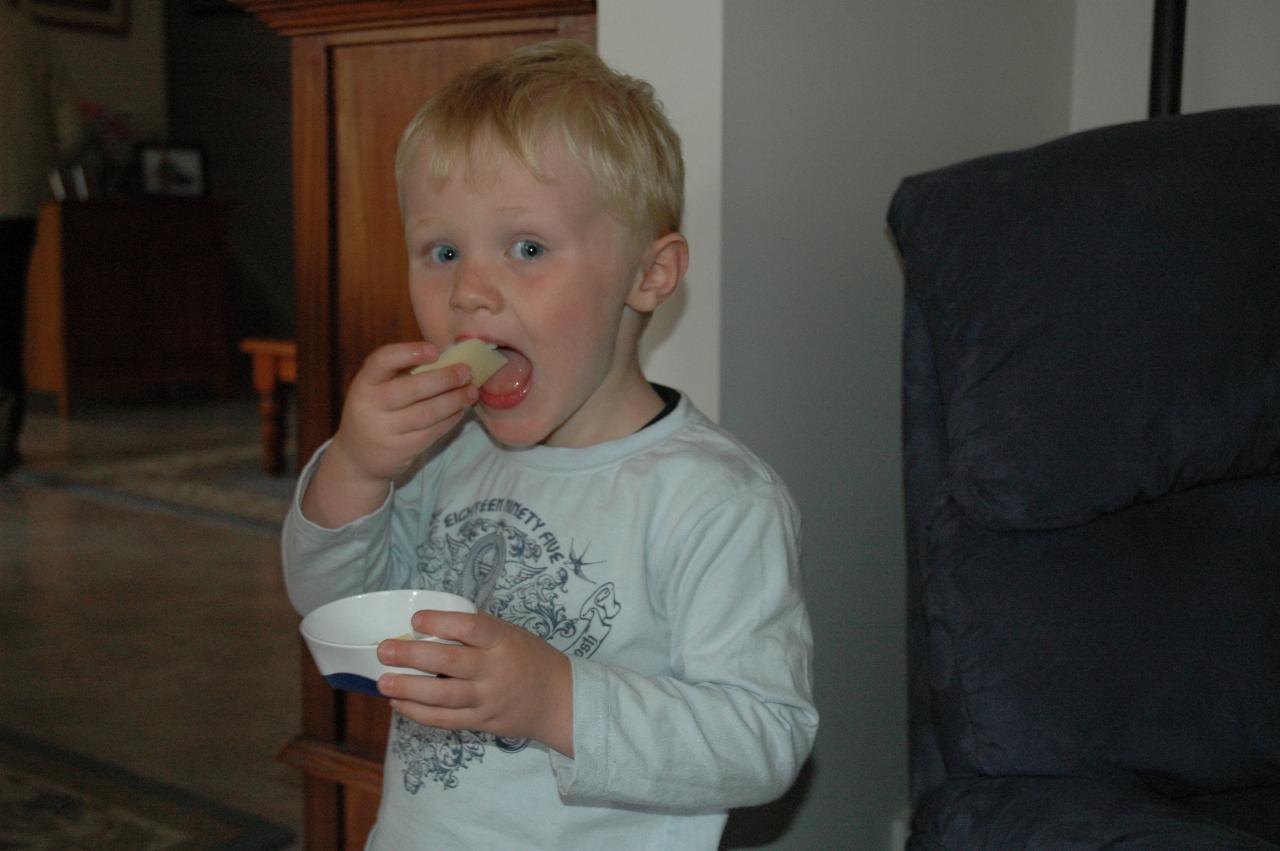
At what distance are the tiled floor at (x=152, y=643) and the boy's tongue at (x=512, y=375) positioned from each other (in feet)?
3.95

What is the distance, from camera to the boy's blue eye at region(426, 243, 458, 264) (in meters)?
0.94

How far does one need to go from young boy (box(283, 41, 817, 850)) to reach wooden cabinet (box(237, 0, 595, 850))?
13.0 inches

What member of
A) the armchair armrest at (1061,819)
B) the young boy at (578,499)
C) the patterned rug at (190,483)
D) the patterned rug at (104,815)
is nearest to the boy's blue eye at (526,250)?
the young boy at (578,499)

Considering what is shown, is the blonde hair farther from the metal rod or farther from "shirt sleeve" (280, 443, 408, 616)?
the metal rod

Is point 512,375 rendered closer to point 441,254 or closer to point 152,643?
point 441,254

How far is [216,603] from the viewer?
2955mm

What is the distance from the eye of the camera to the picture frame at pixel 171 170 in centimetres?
584

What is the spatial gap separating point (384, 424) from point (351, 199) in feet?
1.71

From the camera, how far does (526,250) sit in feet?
3.02

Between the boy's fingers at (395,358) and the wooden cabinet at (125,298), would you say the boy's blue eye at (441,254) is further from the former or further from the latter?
the wooden cabinet at (125,298)

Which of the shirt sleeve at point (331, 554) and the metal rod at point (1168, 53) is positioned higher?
the metal rod at point (1168, 53)

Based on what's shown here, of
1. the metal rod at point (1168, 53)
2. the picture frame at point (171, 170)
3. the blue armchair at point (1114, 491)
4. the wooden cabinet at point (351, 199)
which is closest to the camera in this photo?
the blue armchair at point (1114, 491)

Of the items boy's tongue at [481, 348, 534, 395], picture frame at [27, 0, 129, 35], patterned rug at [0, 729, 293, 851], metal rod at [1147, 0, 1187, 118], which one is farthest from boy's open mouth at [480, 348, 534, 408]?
picture frame at [27, 0, 129, 35]

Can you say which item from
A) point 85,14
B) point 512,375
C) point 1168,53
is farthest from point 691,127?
point 85,14
